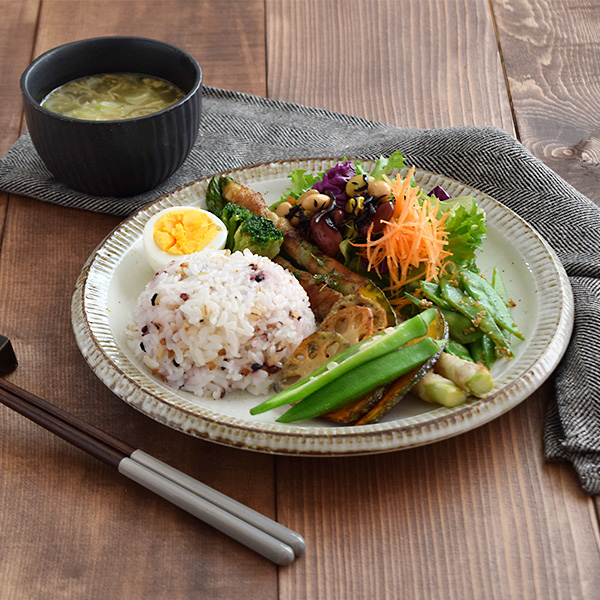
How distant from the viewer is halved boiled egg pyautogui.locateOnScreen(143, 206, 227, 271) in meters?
2.77

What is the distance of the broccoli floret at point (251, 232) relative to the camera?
279 centimetres

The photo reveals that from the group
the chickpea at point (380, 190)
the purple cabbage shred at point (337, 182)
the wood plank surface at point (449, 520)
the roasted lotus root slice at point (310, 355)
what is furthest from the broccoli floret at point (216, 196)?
the wood plank surface at point (449, 520)

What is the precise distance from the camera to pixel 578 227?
2895mm

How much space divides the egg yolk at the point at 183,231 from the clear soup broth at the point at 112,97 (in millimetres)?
600

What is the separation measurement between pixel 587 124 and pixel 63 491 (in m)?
2.85

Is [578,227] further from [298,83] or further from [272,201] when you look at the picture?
[298,83]

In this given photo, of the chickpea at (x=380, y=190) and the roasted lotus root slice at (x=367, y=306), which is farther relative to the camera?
the chickpea at (x=380, y=190)

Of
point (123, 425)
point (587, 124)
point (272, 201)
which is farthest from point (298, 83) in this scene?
point (123, 425)

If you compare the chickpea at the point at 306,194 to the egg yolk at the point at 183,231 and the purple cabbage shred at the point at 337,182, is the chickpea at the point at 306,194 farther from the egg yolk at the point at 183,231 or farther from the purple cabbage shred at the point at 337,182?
the egg yolk at the point at 183,231

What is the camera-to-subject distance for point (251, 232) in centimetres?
280

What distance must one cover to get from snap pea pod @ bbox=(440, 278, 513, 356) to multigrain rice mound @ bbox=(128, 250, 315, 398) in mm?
479

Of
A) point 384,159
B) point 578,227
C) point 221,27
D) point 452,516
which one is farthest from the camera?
point 221,27

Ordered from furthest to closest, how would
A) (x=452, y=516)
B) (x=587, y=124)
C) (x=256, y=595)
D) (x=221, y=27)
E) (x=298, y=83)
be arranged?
1. (x=221, y=27)
2. (x=298, y=83)
3. (x=587, y=124)
4. (x=452, y=516)
5. (x=256, y=595)

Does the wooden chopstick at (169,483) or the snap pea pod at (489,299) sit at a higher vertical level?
the snap pea pod at (489,299)
